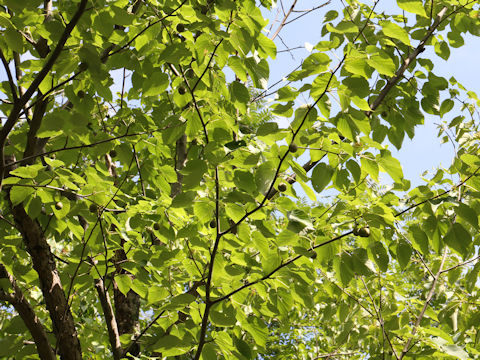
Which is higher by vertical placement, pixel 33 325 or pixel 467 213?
pixel 33 325

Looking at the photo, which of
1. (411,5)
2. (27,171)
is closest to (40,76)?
(27,171)

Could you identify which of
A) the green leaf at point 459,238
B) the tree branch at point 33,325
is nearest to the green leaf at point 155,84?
the tree branch at point 33,325

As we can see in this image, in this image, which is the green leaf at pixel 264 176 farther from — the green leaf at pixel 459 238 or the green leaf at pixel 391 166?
the green leaf at pixel 459 238

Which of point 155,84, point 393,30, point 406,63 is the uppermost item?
point 406,63

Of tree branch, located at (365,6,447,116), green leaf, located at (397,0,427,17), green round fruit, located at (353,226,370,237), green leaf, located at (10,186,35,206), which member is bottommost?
green round fruit, located at (353,226,370,237)

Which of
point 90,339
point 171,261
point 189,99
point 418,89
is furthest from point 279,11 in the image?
point 90,339

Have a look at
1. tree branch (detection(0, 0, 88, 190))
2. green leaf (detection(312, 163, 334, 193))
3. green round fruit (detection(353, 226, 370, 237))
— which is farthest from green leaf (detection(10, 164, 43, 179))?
green round fruit (detection(353, 226, 370, 237))

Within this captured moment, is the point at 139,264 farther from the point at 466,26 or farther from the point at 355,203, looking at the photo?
the point at 466,26

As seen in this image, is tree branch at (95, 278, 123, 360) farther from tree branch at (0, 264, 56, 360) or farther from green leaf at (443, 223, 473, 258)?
green leaf at (443, 223, 473, 258)

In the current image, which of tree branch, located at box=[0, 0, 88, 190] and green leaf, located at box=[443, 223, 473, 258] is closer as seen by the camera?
tree branch, located at box=[0, 0, 88, 190]

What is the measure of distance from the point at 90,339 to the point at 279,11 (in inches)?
132

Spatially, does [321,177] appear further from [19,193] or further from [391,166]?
[19,193]

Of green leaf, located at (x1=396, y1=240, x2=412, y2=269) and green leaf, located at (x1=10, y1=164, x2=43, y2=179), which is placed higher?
green leaf, located at (x1=10, y1=164, x2=43, y2=179)

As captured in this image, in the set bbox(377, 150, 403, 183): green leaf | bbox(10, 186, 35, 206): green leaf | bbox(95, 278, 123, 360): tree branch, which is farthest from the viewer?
bbox(95, 278, 123, 360): tree branch
